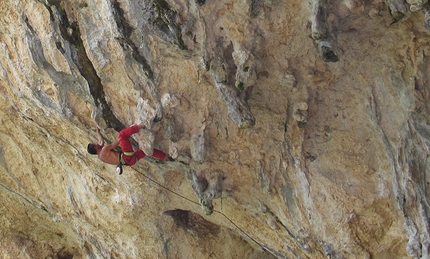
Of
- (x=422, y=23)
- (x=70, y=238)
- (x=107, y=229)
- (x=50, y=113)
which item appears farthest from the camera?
(x=70, y=238)

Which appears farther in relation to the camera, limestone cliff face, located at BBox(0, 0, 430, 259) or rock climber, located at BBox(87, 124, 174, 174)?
rock climber, located at BBox(87, 124, 174, 174)

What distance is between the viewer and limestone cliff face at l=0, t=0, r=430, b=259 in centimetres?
437

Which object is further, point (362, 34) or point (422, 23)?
point (362, 34)

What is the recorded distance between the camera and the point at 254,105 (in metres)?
4.89

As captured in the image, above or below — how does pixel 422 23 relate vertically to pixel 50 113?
above

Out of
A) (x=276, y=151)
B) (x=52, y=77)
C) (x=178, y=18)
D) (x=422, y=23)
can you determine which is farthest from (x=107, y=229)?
(x=422, y=23)

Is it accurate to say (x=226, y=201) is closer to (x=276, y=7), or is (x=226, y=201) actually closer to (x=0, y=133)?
(x=276, y=7)

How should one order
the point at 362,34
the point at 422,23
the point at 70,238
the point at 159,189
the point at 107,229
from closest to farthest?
the point at 422,23
the point at 362,34
the point at 159,189
the point at 107,229
the point at 70,238

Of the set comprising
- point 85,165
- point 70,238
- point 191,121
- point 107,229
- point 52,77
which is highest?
point 52,77

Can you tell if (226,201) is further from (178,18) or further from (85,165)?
(178,18)

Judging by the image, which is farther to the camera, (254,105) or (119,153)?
(119,153)

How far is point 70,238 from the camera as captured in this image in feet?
24.0

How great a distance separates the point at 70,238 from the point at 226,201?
10.6 feet

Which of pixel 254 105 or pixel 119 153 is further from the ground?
pixel 254 105
